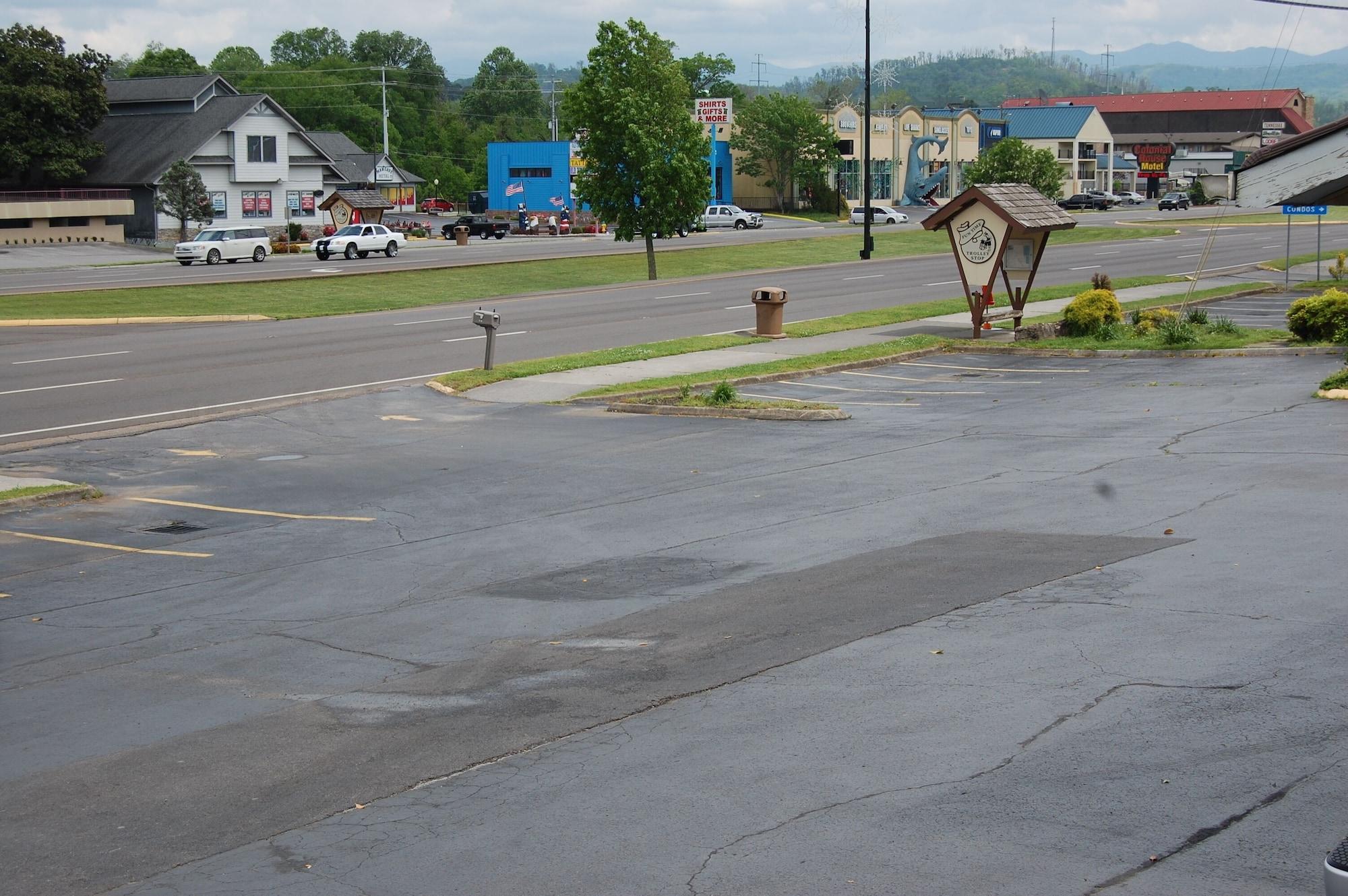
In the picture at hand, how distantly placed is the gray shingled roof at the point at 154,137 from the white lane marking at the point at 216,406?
57874mm

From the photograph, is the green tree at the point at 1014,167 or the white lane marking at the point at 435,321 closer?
the white lane marking at the point at 435,321

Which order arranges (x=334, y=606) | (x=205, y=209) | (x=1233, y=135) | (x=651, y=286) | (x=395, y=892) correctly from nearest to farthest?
(x=395, y=892)
(x=334, y=606)
(x=651, y=286)
(x=205, y=209)
(x=1233, y=135)

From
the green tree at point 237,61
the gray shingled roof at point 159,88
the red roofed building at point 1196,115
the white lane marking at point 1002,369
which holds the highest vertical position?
the green tree at point 237,61

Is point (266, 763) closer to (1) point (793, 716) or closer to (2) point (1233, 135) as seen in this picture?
(1) point (793, 716)

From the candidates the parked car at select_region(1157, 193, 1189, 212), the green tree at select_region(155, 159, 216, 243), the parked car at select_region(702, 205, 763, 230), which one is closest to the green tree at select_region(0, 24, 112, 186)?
the green tree at select_region(155, 159, 216, 243)

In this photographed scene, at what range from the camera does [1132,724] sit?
6.93 meters

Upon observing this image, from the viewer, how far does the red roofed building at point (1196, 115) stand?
158 metres

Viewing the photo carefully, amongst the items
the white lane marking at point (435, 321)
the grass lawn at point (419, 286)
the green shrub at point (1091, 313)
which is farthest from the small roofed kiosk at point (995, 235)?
the grass lawn at point (419, 286)

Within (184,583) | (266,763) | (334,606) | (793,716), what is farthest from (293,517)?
(793,716)

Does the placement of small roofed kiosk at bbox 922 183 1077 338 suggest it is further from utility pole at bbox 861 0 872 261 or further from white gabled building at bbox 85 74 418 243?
white gabled building at bbox 85 74 418 243

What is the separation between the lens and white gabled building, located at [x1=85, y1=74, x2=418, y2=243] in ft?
253

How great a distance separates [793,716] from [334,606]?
4366 mm

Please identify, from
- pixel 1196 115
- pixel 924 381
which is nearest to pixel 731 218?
pixel 924 381

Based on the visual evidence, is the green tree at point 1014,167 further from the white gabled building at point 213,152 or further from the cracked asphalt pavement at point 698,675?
the white gabled building at point 213,152
